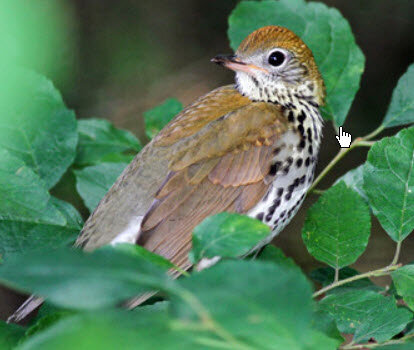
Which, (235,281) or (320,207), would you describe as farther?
(320,207)

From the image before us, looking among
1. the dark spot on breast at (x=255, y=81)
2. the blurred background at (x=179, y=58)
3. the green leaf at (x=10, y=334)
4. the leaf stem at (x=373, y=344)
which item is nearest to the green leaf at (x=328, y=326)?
the leaf stem at (x=373, y=344)

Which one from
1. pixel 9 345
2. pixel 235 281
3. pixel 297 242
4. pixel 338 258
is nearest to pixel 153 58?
pixel 297 242

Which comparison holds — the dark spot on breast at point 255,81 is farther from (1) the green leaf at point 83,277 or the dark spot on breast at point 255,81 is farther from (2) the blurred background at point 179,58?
(2) the blurred background at point 179,58

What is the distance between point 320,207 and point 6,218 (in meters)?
0.69

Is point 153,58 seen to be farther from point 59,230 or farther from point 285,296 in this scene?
point 285,296

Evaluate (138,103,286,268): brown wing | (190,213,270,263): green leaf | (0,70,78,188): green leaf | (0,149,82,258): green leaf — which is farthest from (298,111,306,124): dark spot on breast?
(190,213,270,263): green leaf

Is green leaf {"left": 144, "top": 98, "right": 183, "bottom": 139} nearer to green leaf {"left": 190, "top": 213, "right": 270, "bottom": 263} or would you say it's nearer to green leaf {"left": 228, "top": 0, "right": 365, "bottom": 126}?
green leaf {"left": 228, "top": 0, "right": 365, "bottom": 126}

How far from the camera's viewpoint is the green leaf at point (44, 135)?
5.08 feet

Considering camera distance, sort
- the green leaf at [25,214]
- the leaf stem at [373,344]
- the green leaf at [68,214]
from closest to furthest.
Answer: the leaf stem at [373,344]
the green leaf at [25,214]
the green leaf at [68,214]

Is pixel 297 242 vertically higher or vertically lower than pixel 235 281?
lower

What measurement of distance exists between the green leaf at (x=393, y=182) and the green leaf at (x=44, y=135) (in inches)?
28.7

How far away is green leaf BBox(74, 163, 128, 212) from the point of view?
1763mm

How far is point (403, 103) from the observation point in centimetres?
175

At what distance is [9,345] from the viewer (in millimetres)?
1017
